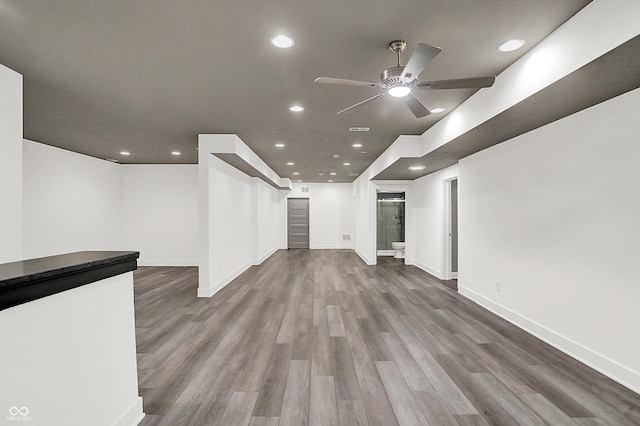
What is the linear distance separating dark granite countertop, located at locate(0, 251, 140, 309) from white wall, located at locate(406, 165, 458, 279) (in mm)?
5700

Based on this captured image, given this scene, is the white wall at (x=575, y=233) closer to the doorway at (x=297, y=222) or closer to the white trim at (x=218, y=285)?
the white trim at (x=218, y=285)

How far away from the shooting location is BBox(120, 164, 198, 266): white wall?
25.4 feet

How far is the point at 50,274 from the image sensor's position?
1285 mm

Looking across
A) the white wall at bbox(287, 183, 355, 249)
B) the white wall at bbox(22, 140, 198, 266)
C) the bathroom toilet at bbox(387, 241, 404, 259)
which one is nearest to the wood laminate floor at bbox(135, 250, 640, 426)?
the white wall at bbox(22, 140, 198, 266)

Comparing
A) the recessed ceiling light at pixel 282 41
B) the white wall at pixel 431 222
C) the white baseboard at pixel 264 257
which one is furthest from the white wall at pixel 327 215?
the recessed ceiling light at pixel 282 41

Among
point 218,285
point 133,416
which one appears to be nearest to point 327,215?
point 218,285

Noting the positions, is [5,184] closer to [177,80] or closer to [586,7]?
[177,80]

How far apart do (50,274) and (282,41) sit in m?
2.08

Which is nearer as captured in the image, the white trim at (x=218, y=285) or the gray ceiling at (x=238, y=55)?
the gray ceiling at (x=238, y=55)

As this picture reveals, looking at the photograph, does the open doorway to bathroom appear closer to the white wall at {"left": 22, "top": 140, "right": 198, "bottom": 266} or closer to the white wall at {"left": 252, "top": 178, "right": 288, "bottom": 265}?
the white wall at {"left": 252, "top": 178, "right": 288, "bottom": 265}

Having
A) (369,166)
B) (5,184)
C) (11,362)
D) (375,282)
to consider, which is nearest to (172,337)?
(5,184)

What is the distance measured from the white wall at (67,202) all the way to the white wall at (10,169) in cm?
365

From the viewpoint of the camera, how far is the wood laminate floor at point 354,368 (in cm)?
200

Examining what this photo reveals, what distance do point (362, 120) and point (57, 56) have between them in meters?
3.27
